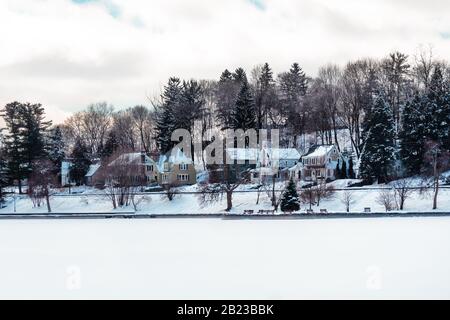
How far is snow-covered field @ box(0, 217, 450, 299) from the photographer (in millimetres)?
12945

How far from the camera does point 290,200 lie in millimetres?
38438

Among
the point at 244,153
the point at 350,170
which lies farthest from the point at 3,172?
the point at 350,170

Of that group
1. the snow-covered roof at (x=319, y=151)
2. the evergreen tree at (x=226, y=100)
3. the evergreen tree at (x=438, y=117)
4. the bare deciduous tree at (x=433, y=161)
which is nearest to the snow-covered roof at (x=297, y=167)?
the snow-covered roof at (x=319, y=151)

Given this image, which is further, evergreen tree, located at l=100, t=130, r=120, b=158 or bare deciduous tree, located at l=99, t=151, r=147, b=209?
evergreen tree, located at l=100, t=130, r=120, b=158

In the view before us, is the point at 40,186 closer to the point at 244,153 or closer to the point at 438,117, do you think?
the point at 244,153

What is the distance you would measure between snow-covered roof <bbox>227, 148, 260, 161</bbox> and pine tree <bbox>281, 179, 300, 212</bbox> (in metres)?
13.7

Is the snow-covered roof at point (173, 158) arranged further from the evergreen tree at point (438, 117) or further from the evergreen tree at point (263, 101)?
the evergreen tree at point (438, 117)

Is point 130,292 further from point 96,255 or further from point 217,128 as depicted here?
point 217,128

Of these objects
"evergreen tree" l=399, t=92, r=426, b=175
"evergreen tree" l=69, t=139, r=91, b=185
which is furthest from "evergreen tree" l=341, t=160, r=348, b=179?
"evergreen tree" l=69, t=139, r=91, b=185

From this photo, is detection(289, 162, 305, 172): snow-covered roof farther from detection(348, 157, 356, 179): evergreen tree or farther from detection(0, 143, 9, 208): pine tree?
detection(0, 143, 9, 208): pine tree

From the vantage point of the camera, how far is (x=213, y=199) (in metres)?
42.0

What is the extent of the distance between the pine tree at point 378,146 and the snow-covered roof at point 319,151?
16.4 ft

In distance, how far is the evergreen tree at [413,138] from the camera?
143 feet
